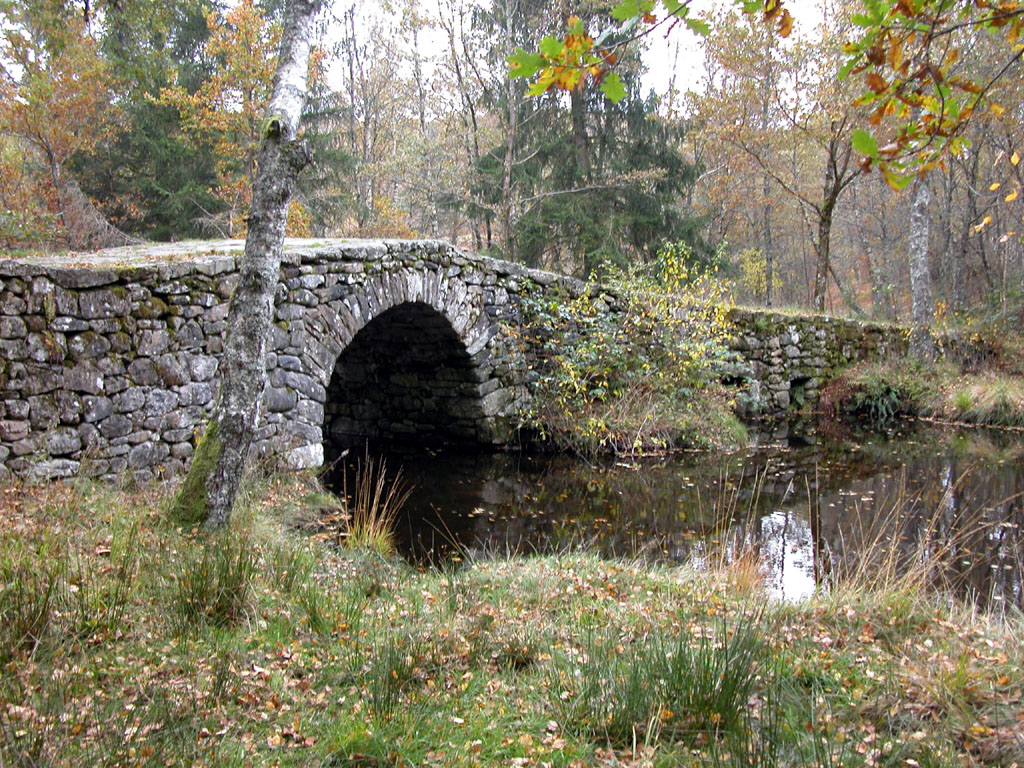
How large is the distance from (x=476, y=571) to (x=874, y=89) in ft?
10.4

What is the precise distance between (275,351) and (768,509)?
4554 mm

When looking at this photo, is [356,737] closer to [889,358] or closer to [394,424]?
[394,424]

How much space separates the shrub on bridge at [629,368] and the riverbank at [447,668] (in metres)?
5.40

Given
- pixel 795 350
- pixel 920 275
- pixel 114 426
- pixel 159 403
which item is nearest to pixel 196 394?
pixel 159 403

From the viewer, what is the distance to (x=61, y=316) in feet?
15.6

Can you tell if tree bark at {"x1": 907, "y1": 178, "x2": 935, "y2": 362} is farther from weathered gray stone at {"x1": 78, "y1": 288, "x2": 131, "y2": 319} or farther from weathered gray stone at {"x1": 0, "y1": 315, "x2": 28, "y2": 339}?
weathered gray stone at {"x1": 0, "y1": 315, "x2": 28, "y2": 339}

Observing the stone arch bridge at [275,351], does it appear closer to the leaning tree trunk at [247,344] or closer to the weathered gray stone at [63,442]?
the weathered gray stone at [63,442]

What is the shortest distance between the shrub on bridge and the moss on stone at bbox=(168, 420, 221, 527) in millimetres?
5468

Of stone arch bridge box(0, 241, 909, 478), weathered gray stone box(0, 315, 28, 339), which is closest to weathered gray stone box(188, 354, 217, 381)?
stone arch bridge box(0, 241, 909, 478)

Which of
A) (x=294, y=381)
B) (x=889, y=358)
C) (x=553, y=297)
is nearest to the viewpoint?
(x=294, y=381)

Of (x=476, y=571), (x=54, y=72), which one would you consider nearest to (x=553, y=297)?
(x=476, y=571)

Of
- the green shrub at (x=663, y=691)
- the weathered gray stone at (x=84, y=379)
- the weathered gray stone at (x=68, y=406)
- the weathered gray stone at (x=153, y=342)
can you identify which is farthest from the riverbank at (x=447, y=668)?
the weathered gray stone at (x=153, y=342)

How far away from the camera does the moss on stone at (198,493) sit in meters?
3.99

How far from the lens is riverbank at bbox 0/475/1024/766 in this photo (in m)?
1.95
